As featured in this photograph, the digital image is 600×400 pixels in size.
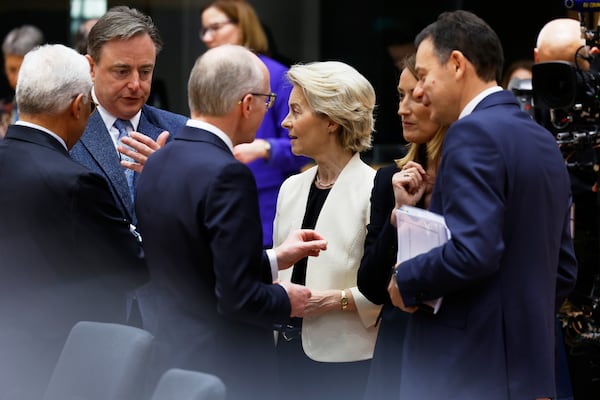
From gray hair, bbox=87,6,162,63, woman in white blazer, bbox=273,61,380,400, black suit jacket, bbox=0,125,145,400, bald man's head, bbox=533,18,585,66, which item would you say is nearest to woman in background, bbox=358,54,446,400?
woman in white blazer, bbox=273,61,380,400

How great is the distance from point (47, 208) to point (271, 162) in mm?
1663

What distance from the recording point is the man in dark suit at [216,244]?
7.35 feet

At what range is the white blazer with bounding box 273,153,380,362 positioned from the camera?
113 inches

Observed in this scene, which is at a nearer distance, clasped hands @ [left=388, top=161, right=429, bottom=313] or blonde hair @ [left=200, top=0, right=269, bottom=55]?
clasped hands @ [left=388, top=161, right=429, bottom=313]

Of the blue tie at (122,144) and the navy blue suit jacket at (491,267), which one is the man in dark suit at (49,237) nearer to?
the blue tie at (122,144)

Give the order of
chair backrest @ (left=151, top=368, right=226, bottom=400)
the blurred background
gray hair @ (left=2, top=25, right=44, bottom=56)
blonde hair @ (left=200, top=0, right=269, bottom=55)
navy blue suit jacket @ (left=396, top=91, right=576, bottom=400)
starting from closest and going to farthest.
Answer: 1. chair backrest @ (left=151, top=368, right=226, bottom=400)
2. navy blue suit jacket @ (left=396, top=91, right=576, bottom=400)
3. blonde hair @ (left=200, top=0, right=269, bottom=55)
4. gray hair @ (left=2, top=25, right=44, bottom=56)
5. the blurred background

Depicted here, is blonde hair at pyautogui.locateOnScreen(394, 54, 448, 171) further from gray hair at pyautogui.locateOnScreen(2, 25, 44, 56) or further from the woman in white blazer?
gray hair at pyautogui.locateOnScreen(2, 25, 44, 56)

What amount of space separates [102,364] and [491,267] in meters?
0.88

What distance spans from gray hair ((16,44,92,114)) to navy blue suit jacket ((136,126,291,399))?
384 mm

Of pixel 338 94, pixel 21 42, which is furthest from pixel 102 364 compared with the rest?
pixel 21 42

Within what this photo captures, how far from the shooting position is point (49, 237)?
2531mm

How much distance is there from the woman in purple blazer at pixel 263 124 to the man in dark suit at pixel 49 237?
4.37ft

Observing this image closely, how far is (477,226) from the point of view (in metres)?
2.21

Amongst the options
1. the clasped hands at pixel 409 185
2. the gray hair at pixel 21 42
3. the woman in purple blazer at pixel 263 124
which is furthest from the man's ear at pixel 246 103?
the gray hair at pixel 21 42
